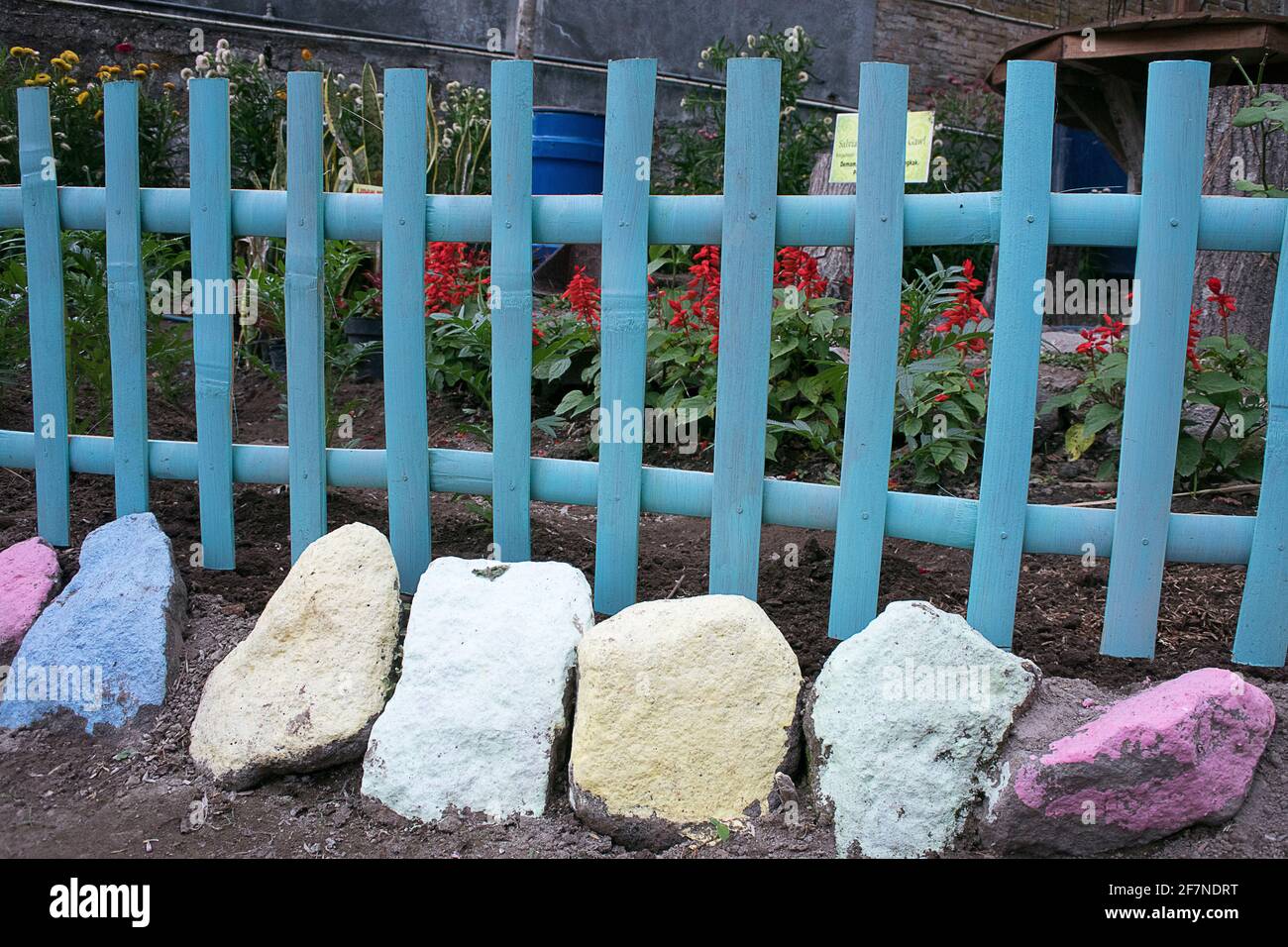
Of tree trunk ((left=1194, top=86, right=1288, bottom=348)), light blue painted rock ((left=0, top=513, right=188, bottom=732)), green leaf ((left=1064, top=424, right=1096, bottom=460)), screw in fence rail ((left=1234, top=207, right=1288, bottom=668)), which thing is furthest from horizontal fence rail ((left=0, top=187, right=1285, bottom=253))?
tree trunk ((left=1194, top=86, right=1288, bottom=348))

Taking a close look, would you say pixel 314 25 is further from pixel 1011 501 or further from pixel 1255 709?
pixel 1255 709

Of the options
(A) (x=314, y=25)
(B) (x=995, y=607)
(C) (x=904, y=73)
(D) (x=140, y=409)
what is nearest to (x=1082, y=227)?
(C) (x=904, y=73)

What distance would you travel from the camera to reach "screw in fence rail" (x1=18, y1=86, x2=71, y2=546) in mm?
2836

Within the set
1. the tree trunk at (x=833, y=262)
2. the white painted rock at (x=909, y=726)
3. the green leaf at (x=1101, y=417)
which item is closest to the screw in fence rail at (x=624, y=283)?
the white painted rock at (x=909, y=726)

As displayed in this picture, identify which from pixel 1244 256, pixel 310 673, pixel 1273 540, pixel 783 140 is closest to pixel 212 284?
pixel 310 673

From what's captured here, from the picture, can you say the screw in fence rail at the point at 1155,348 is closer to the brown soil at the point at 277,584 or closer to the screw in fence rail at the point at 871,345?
the brown soil at the point at 277,584

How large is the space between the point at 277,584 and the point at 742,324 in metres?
1.37

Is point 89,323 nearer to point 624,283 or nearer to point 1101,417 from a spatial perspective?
point 624,283

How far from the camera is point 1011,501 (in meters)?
2.28

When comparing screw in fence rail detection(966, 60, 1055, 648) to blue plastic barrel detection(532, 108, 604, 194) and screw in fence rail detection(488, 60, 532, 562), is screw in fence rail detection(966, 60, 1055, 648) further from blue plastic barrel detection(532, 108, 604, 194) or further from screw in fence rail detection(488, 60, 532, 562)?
blue plastic barrel detection(532, 108, 604, 194)

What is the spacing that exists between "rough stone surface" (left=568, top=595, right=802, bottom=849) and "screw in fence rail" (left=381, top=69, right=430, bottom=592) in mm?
678

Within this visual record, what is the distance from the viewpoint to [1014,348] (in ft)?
7.32

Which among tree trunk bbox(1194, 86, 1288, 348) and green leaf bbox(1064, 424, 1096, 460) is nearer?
green leaf bbox(1064, 424, 1096, 460)

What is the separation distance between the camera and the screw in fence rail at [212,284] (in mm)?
2643
